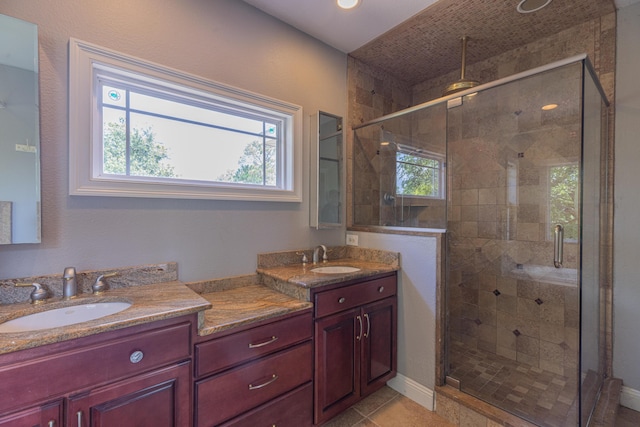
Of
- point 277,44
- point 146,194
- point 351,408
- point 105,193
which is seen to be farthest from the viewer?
point 277,44

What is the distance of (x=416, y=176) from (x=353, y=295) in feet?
4.71

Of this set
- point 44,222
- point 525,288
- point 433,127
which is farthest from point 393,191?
point 44,222

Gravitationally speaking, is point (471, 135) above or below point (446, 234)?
above

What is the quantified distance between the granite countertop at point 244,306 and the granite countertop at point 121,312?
12 cm

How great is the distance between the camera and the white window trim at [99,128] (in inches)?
54.2

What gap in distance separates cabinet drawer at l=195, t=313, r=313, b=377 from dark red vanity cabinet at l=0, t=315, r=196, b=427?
70 millimetres

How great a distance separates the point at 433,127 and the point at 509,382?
2013 millimetres

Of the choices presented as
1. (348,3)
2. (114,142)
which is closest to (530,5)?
(348,3)

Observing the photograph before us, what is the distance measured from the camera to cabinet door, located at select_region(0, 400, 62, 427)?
2.84ft

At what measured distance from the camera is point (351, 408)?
1935 mm

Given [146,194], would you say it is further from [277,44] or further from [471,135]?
[471,135]

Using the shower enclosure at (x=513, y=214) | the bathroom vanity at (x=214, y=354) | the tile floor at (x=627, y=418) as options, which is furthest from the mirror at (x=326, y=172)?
the tile floor at (x=627, y=418)

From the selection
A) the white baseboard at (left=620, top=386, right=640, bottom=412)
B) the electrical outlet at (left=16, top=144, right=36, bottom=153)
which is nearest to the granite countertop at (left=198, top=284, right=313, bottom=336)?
the electrical outlet at (left=16, top=144, right=36, bottom=153)

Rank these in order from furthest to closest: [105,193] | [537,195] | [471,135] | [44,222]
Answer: [471,135], [537,195], [105,193], [44,222]
